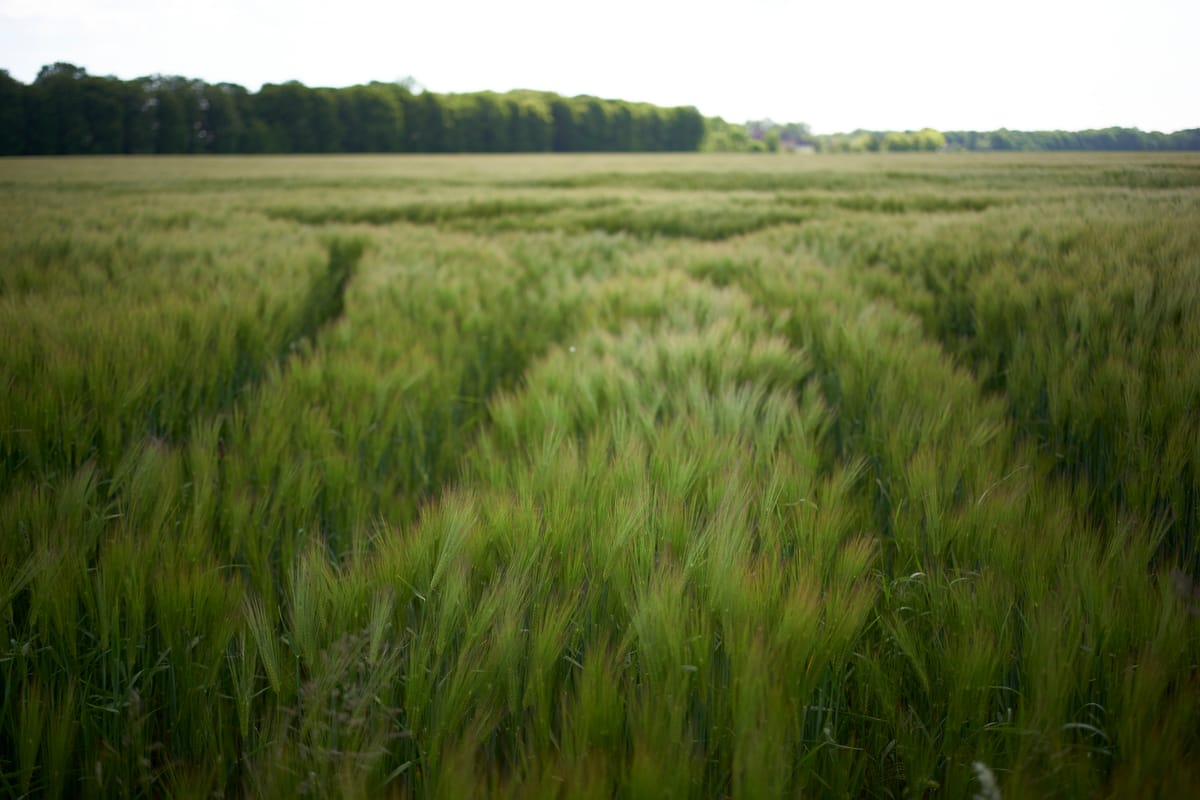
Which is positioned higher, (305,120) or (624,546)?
(305,120)

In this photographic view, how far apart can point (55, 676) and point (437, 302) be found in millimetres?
3159

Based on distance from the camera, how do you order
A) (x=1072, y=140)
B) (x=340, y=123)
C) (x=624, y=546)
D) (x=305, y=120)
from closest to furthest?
(x=624, y=546) < (x=1072, y=140) < (x=305, y=120) < (x=340, y=123)

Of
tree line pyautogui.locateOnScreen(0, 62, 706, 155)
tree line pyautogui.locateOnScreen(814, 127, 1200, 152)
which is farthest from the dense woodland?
tree line pyautogui.locateOnScreen(814, 127, 1200, 152)

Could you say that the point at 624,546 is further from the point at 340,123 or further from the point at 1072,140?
the point at 340,123

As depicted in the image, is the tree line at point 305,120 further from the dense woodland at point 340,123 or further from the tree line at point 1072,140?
the tree line at point 1072,140

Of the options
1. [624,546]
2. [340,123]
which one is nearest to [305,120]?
[340,123]

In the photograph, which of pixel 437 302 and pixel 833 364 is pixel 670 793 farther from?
pixel 437 302

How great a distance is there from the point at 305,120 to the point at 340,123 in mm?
3018

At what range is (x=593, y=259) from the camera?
5.67 meters

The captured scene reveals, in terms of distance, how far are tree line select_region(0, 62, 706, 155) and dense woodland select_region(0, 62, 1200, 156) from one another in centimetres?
10

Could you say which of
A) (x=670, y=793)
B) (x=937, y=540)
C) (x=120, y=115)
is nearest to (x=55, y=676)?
(x=670, y=793)

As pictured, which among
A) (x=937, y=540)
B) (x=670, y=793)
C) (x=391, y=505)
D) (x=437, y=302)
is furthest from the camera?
(x=437, y=302)

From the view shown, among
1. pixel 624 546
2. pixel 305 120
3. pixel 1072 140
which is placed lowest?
pixel 624 546

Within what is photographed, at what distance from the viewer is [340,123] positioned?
5741 cm
